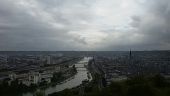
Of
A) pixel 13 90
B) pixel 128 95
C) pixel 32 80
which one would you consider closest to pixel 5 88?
pixel 13 90

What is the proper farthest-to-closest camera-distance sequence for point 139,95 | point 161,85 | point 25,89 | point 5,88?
point 25,89, point 5,88, point 161,85, point 139,95

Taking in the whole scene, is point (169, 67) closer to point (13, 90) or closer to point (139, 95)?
point (13, 90)

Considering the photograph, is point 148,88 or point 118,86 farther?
point 118,86

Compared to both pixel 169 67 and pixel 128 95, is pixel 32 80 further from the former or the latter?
pixel 169 67

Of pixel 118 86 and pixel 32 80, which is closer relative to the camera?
pixel 118 86

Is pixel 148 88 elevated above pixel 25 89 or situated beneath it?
elevated above

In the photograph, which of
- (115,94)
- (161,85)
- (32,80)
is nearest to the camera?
(115,94)

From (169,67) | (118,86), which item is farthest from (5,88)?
(169,67)

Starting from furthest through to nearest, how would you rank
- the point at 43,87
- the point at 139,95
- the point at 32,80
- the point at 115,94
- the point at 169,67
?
1. the point at 169,67
2. the point at 32,80
3. the point at 43,87
4. the point at 115,94
5. the point at 139,95

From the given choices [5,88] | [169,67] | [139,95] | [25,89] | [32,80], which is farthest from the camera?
[169,67]
